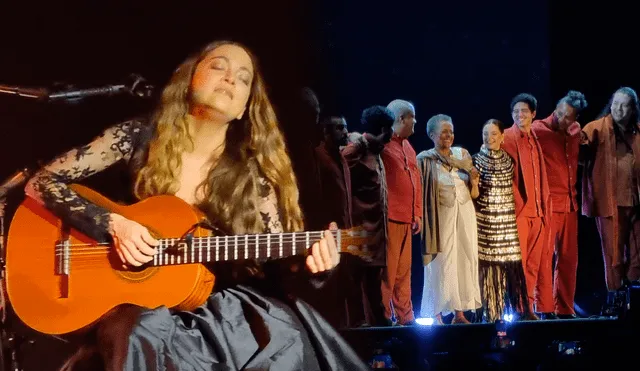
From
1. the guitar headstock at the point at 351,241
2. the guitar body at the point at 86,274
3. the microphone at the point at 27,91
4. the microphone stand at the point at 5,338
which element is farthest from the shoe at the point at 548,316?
the microphone at the point at 27,91

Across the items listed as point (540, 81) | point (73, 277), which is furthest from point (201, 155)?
point (540, 81)

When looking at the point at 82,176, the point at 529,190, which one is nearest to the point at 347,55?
the point at 529,190

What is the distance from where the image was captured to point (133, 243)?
2531 millimetres

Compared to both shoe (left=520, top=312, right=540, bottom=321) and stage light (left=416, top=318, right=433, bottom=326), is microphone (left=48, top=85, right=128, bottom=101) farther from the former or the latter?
shoe (left=520, top=312, right=540, bottom=321)

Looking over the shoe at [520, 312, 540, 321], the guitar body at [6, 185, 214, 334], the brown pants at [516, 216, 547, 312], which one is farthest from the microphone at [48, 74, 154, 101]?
the shoe at [520, 312, 540, 321]

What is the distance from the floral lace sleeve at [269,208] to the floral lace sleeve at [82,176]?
561mm

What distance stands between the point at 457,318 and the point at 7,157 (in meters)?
2.30

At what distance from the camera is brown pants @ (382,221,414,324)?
3463 mm

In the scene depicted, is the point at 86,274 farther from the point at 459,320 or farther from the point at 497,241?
the point at 497,241

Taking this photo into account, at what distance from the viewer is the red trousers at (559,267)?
3.84 meters

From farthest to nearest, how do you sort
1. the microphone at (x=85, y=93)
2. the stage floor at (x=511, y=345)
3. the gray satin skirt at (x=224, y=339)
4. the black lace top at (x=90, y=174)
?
the stage floor at (x=511, y=345), the microphone at (x=85, y=93), the black lace top at (x=90, y=174), the gray satin skirt at (x=224, y=339)

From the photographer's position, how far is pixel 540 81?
3.83 meters

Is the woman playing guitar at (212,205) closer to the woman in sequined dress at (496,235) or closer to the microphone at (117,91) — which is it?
the microphone at (117,91)

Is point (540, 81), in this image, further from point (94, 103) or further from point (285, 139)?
point (94, 103)
